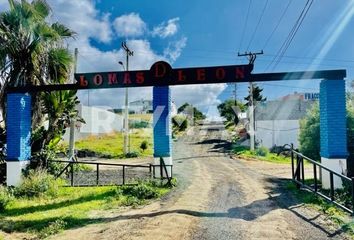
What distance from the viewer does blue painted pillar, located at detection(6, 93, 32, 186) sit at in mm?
13172

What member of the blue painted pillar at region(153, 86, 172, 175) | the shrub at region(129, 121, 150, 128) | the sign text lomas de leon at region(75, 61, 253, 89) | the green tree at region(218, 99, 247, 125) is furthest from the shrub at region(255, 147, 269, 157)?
the green tree at region(218, 99, 247, 125)

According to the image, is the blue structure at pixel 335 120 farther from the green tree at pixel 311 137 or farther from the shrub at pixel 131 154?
the shrub at pixel 131 154

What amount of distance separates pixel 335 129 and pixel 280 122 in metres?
33.3

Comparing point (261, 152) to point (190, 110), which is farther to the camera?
point (190, 110)

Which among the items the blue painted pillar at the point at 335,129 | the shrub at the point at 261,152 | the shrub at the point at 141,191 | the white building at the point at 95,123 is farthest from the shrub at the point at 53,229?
the white building at the point at 95,123

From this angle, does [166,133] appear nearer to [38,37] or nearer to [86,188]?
[86,188]

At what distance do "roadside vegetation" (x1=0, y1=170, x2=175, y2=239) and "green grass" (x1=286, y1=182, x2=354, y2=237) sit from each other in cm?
446

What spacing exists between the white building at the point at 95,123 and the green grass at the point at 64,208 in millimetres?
27983

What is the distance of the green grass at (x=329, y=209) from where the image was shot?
7875 millimetres

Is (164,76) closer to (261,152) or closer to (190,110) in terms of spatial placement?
(261,152)

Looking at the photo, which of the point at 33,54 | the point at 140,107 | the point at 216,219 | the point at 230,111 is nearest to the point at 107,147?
the point at 33,54

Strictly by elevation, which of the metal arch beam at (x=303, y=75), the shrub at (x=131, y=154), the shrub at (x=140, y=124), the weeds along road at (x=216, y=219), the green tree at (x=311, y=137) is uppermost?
the metal arch beam at (x=303, y=75)

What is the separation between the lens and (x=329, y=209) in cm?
941

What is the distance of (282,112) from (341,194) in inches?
1433
